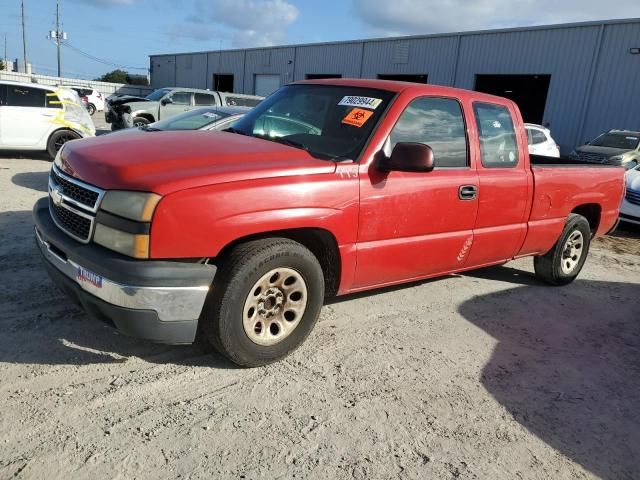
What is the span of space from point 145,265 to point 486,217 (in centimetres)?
290

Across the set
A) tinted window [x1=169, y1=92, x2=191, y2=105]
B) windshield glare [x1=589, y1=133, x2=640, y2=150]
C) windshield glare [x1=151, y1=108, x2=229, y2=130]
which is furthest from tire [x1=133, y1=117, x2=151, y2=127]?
windshield glare [x1=589, y1=133, x2=640, y2=150]

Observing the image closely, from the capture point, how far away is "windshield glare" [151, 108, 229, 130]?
8.01m

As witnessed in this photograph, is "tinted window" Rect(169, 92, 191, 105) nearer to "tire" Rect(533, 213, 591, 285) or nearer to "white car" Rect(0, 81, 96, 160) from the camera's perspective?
"white car" Rect(0, 81, 96, 160)

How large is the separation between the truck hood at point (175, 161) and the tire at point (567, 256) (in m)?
3.24

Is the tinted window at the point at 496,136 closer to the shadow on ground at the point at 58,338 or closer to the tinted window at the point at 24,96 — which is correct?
the shadow on ground at the point at 58,338

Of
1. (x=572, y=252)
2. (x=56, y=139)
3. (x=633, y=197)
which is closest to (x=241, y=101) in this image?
(x=56, y=139)

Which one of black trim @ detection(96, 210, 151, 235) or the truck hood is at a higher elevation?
the truck hood

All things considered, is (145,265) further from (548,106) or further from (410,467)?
(548,106)

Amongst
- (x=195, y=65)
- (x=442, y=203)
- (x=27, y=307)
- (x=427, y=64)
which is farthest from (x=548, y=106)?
(x=195, y=65)

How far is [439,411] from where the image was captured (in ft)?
10.2

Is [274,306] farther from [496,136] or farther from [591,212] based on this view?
[591,212]

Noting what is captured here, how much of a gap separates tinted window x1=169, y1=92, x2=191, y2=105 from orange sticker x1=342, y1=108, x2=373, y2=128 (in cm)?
1534

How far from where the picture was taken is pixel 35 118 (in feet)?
35.7

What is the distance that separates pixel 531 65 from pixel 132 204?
2367 cm
